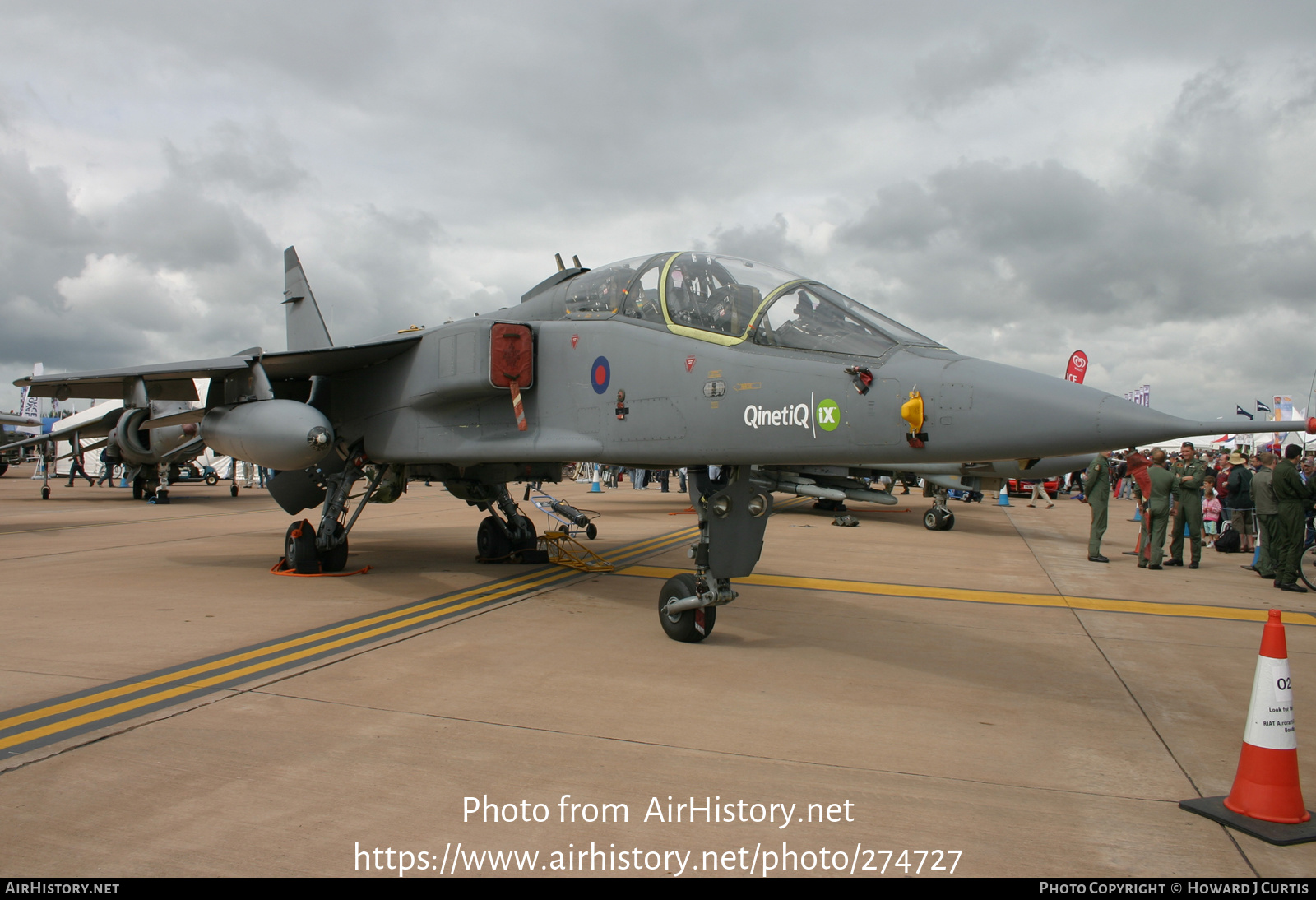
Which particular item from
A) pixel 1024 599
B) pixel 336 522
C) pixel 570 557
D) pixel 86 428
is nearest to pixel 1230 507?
pixel 1024 599

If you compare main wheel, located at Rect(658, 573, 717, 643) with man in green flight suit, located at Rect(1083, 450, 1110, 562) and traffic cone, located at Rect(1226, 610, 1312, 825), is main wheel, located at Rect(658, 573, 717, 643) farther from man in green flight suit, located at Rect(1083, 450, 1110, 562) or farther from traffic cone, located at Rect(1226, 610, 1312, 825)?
man in green flight suit, located at Rect(1083, 450, 1110, 562)

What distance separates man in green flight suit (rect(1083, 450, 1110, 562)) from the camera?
12.4m

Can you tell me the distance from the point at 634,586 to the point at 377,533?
7.79m

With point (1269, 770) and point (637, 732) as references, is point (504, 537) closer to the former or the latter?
point (637, 732)

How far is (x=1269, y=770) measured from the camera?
121 inches

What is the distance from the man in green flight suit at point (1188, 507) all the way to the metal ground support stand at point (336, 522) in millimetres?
11811

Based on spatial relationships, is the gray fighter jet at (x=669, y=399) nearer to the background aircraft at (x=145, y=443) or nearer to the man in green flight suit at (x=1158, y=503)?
the man in green flight suit at (x=1158, y=503)

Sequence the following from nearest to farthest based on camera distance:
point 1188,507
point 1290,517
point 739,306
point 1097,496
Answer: point 739,306 → point 1290,517 → point 1188,507 → point 1097,496

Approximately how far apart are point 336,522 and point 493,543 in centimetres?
211

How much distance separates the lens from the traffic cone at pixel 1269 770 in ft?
9.85

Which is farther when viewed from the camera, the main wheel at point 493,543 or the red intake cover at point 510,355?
the main wheel at point 493,543

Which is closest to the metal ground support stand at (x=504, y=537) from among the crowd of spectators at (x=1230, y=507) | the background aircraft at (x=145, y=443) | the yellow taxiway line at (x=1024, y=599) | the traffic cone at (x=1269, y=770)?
the yellow taxiway line at (x=1024, y=599)
